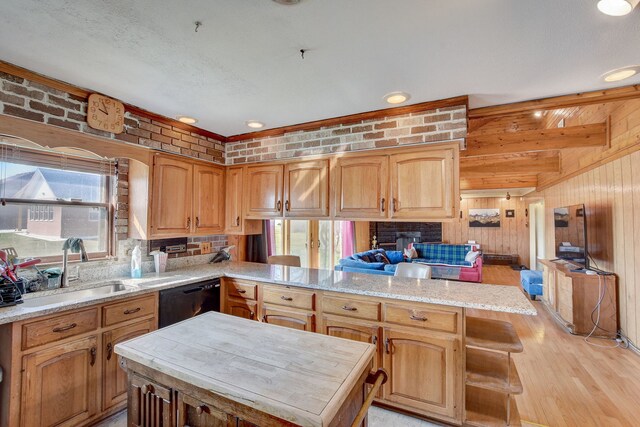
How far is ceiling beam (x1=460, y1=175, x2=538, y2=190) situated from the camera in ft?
22.9

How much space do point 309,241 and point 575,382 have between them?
4455mm

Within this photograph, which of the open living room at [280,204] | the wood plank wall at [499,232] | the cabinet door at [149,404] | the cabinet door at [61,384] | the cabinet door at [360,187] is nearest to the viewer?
the cabinet door at [149,404]

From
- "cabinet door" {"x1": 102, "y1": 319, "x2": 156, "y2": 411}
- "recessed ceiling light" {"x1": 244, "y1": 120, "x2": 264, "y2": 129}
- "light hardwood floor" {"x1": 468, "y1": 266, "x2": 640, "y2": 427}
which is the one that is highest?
"recessed ceiling light" {"x1": 244, "y1": 120, "x2": 264, "y2": 129}

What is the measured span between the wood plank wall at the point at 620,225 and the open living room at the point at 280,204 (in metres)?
0.03

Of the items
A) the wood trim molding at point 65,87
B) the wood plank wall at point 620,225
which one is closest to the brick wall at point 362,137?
the wood trim molding at point 65,87

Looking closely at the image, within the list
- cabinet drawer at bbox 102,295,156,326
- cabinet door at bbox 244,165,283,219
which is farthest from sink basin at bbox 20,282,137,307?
cabinet door at bbox 244,165,283,219

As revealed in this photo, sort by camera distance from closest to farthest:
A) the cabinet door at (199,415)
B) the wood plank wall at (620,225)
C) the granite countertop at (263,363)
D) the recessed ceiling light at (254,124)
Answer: the granite countertop at (263,363), the cabinet door at (199,415), the recessed ceiling light at (254,124), the wood plank wall at (620,225)

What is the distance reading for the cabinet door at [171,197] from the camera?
268 cm

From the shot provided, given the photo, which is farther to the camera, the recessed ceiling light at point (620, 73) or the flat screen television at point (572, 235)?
the flat screen television at point (572, 235)

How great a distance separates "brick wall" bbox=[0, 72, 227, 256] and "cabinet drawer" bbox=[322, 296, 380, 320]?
178cm

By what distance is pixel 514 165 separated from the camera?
217 inches

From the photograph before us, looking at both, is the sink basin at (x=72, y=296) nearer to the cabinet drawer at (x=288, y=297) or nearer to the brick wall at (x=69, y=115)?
the cabinet drawer at (x=288, y=297)

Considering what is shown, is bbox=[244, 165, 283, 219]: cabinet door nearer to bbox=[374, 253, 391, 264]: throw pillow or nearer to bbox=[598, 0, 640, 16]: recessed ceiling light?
bbox=[598, 0, 640, 16]: recessed ceiling light

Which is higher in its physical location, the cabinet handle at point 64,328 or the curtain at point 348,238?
the curtain at point 348,238
